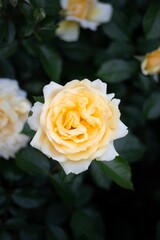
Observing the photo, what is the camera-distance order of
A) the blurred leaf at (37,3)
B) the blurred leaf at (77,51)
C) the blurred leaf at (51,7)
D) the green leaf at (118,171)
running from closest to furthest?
the green leaf at (118,171) < the blurred leaf at (37,3) < the blurred leaf at (51,7) < the blurred leaf at (77,51)

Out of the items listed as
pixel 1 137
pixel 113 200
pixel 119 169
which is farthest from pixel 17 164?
pixel 113 200

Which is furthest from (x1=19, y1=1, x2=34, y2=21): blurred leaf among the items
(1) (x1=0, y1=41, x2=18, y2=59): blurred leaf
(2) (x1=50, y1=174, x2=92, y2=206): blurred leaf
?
(2) (x1=50, y1=174, x2=92, y2=206): blurred leaf

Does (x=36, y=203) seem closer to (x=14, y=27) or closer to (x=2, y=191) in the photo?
(x=2, y=191)

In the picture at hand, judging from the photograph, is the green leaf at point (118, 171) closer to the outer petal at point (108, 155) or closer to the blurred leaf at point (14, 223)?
the outer petal at point (108, 155)

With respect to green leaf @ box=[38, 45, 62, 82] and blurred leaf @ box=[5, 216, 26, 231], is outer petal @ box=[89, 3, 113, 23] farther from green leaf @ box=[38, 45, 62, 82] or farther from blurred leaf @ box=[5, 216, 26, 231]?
blurred leaf @ box=[5, 216, 26, 231]

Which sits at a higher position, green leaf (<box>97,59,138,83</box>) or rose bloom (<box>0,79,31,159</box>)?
green leaf (<box>97,59,138,83</box>)

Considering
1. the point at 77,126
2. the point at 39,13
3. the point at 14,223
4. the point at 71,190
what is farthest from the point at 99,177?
the point at 39,13

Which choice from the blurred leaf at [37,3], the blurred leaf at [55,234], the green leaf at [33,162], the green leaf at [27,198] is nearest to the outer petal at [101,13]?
the blurred leaf at [37,3]
